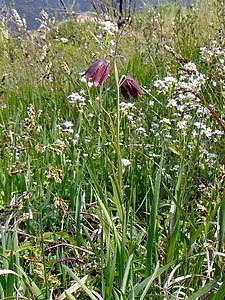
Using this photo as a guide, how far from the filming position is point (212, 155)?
63.6 inches

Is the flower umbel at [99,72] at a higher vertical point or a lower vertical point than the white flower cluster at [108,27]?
lower

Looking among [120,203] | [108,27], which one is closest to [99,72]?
[108,27]

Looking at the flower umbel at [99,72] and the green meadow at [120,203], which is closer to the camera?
the green meadow at [120,203]

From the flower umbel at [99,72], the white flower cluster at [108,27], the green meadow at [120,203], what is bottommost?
the green meadow at [120,203]

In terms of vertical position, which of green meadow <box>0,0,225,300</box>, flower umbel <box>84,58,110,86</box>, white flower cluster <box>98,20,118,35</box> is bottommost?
green meadow <box>0,0,225,300</box>

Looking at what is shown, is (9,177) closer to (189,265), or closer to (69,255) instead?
(69,255)

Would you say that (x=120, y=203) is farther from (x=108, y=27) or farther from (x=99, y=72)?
(x=108, y=27)

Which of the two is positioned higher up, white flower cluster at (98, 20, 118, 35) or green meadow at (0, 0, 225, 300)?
white flower cluster at (98, 20, 118, 35)

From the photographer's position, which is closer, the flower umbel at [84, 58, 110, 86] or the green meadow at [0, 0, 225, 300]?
the green meadow at [0, 0, 225, 300]

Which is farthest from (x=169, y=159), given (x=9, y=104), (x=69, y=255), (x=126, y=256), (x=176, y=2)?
(x=176, y=2)

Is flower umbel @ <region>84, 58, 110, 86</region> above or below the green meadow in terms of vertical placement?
above

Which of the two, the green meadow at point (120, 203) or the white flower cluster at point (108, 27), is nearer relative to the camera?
the green meadow at point (120, 203)

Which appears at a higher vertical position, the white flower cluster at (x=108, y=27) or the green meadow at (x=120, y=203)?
the white flower cluster at (x=108, y=27)

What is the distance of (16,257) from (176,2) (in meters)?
3.12
